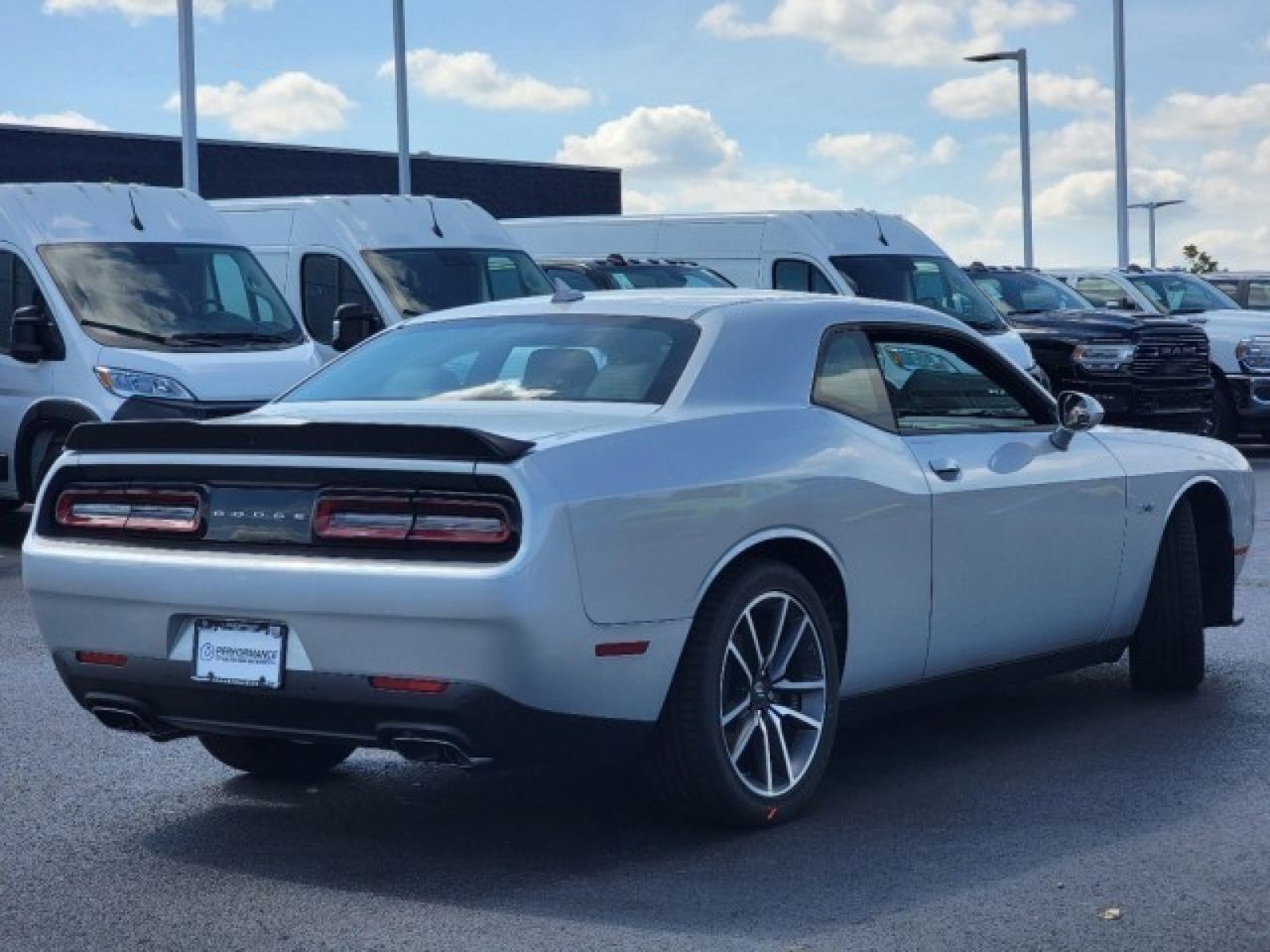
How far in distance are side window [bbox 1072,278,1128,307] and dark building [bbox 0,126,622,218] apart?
2147cm

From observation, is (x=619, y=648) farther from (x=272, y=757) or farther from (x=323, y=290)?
(x=323, y=290)

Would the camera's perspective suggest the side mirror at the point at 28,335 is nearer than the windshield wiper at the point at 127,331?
Yes

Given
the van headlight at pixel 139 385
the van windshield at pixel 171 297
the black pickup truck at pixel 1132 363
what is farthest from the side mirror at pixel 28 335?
the black pickup truck at pixel 1132 363

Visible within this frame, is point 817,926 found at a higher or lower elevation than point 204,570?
lower

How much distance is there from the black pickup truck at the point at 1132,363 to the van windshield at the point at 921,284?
1.43 m

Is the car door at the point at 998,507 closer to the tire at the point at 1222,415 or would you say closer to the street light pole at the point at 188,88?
the tire at the point at 1222,415

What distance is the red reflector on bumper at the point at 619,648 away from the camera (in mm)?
6156

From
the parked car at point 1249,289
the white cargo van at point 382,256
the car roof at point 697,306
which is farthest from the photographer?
the parked car at point 1249,289

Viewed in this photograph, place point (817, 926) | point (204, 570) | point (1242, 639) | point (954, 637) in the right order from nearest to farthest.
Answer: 1. point (817, 926)
2. point (204, 570)
3. point (954, 637)
4. point (1242, 639)

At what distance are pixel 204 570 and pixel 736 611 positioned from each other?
1.42 m

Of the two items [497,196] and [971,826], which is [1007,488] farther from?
[497,196]

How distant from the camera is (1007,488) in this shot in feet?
25.5

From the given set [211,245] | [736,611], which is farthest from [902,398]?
[211,245]

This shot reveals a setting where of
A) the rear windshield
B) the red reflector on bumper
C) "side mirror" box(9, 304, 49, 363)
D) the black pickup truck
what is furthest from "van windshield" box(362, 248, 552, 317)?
the red reflector on bumper
